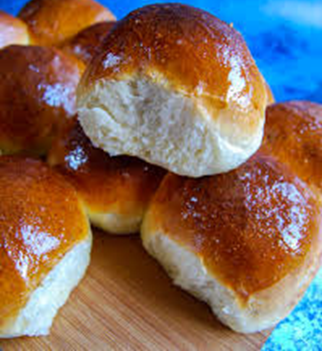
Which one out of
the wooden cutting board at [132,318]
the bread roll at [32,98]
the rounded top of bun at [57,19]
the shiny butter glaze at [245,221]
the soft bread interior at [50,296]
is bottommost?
the wooden cutting board at [132,318]

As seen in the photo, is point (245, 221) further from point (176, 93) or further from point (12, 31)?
point (12, 31)

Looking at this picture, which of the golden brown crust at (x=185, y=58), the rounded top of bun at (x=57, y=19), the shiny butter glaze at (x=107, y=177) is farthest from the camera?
the rounded top of bun at (x=57, y=19)

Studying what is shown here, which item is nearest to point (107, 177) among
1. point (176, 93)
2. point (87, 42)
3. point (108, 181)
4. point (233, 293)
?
point (108, 181)

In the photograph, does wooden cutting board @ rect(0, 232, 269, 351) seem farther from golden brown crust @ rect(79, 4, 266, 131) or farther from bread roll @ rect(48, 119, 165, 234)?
golden brown crust @ rect(79, 4, 266, 131)

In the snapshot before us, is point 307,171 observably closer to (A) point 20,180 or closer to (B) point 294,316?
(B) point 294,316

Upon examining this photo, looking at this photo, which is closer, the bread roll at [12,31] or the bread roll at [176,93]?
the bread roll at [176,93]

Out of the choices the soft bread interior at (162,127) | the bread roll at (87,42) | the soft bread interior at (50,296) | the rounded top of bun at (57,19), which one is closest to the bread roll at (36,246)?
the soft bread interior at (50,296)

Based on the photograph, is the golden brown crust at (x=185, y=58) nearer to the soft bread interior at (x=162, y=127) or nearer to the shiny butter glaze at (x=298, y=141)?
the soft bread interior at (x=162, y=127)
